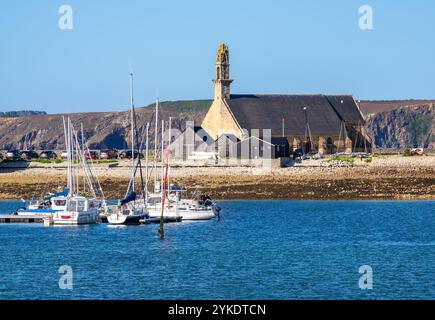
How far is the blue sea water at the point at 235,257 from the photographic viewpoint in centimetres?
3196

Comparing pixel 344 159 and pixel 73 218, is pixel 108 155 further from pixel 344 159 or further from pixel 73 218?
pixel 73 218

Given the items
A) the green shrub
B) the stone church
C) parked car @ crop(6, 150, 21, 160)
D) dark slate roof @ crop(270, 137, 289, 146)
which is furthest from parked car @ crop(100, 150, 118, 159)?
the green shrub

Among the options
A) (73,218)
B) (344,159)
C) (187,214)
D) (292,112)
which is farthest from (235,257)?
(292,112)

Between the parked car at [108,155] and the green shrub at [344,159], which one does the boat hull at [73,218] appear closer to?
the green shrub at [344,159]

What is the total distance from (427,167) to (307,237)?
31680 millimetres

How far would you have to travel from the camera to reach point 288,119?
98.6 metres

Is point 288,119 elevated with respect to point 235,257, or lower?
elevated

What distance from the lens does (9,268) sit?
122 ft

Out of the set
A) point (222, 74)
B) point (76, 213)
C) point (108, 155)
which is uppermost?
point (222, 74)

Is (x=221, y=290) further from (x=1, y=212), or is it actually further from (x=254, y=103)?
(x=254, y=103)

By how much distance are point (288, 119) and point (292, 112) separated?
1438 mm

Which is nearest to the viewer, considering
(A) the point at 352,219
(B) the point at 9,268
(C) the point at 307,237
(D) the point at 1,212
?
(B) the point at 9,268

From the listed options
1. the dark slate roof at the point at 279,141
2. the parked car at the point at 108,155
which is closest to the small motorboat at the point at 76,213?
the dark slate roof at the point at 279,141
